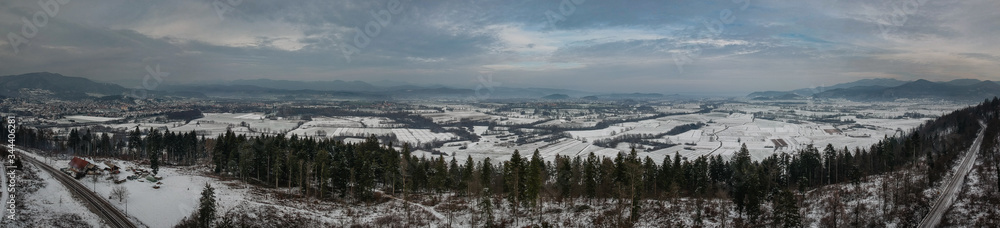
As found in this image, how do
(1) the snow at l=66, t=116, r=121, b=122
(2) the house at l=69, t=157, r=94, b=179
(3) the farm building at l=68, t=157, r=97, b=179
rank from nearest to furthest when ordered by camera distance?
(2) the house at l=69, t=157, r=94, b=179 < (3) the farm building at l=68, t=157, r=97, b=179 < (1) the snow at l=66, t=116, r=121, b=122

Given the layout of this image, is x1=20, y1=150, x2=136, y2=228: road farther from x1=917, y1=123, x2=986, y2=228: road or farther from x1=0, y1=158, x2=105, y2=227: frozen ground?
x1=917, y1=123, x2=986, y2=228: road

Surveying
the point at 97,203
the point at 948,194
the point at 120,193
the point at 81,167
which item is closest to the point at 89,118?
the point at 81,167

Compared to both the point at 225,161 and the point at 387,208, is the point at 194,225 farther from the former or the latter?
the point at 225,161

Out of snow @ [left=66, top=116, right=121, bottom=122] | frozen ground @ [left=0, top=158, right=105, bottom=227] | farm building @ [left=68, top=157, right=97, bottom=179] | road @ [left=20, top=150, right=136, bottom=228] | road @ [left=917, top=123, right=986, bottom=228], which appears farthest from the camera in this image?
snow @ [left=66, top=116, right=121, bottom=122]

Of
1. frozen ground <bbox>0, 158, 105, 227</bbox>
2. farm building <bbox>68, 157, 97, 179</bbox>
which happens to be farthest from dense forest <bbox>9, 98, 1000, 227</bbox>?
frozen ground <bbox>0, 158, 105, 227</bbox>

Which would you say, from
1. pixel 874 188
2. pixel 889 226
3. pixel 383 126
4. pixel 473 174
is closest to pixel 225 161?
pixel 473 174

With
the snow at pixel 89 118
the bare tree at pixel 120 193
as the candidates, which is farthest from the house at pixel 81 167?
the snow at pixel 89 118
